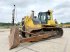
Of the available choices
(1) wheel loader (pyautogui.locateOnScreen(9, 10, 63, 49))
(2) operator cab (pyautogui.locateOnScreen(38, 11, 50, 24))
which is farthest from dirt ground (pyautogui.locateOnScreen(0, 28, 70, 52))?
(2) operator cab (pyautogui.locateOnScreen(38, 11, 50, 24))

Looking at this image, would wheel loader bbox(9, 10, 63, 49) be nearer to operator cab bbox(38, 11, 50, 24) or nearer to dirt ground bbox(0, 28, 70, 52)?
operator cab bbox(38, 11, 50, 24)

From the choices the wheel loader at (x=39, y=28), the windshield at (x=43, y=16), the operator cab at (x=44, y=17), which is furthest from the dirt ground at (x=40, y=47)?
the windshield at (x=43, y=16)

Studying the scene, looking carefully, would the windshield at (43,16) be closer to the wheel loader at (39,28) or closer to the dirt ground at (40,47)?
the wheel loader at (39,28)

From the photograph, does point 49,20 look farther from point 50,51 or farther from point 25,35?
point 50,51

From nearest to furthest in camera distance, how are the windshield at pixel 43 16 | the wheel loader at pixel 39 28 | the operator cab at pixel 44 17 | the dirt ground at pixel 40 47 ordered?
the dirt ground at pixel 40 47, the wheel loader at pixel 39 28, the operator cab at pixel 44 17, the windshield at pixel 43 16

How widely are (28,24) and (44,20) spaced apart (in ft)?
9.30

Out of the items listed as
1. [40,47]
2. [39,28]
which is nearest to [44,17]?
[39,28]

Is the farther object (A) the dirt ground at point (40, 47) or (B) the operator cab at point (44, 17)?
(B) the operator cab at point (44, 17)

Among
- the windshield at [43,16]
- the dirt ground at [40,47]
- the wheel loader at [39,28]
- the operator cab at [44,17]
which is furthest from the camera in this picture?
the windshield at [43,16]

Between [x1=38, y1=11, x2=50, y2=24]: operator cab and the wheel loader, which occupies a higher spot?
[x1=38, y1=11, x2=50, y2=24]: operator cab

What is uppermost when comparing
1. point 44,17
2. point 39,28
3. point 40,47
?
point 44,17

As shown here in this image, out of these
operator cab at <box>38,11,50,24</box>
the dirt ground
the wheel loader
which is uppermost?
operator cab at <box>38,11,50,24</box>

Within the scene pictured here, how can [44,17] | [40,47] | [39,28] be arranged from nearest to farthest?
[40,47], [39,28], [44,17]

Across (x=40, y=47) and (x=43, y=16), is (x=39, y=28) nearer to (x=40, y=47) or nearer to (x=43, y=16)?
(x=43, y=16)
